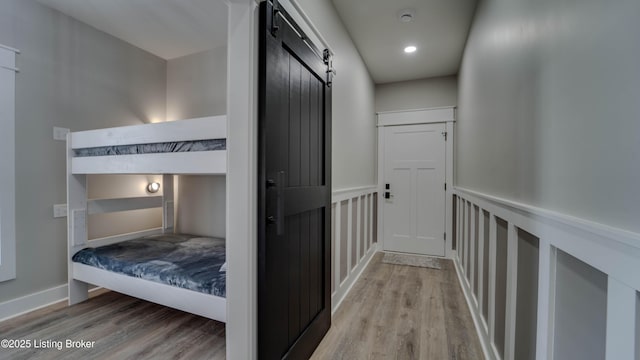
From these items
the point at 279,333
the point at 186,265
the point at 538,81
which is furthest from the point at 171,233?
the point at 538,81

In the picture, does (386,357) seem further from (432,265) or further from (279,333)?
(432,265)

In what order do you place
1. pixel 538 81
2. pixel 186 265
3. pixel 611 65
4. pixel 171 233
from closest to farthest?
pixel 611 65
pixel 538 81
pixel 186 265
pixel 171 233

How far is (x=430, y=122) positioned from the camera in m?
3.74

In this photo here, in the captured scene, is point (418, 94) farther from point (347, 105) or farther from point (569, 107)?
point (569, 107)

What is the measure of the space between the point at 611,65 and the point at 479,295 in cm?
178

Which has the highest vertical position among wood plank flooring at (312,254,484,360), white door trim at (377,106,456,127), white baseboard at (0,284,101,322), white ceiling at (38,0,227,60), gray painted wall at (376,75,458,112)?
white ceiling at (38,0,227,60)

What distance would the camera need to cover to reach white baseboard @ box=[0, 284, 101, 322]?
6.72ft

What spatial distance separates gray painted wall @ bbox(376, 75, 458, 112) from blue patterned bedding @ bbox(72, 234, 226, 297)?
9.96 ft

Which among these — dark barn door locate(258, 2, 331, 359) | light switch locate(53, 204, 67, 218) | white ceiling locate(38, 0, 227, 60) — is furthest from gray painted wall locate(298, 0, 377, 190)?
light switch locate(53, 204, 67, 218)

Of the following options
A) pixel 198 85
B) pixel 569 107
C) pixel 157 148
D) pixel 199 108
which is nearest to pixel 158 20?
pixel 198 85

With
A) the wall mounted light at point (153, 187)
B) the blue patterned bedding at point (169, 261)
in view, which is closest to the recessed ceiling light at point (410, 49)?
the blue patterned bedding at point (169, 261)

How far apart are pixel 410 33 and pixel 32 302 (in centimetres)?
413

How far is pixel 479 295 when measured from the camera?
76.2 inches

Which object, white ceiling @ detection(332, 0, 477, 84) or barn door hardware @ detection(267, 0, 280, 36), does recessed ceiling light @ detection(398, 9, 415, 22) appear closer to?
white ceiling @ detection(332, 0, 477, 84)
